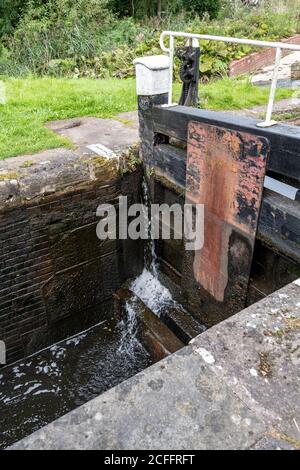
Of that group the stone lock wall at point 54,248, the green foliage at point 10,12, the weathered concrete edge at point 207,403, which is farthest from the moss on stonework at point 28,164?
the green foliage at point 10,12

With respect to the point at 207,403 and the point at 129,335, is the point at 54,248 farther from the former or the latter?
the point at 207,403

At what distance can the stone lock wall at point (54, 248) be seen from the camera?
3889 millimetres

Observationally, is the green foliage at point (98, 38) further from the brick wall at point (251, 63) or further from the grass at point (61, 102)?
the grass at point (61, 102)

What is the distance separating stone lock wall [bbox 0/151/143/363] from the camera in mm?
3889

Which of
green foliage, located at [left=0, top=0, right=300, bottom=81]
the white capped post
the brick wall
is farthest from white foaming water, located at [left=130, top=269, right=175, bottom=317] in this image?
the brick wall

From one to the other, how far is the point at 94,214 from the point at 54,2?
34.9ft

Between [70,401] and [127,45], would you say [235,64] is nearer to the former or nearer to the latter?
[127,45]

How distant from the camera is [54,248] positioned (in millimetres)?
4254

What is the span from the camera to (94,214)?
439 centimetres

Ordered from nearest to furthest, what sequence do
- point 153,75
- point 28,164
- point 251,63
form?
point 28,164
point 153,75
point 251,63

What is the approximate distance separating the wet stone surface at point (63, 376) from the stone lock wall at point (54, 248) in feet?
0.57

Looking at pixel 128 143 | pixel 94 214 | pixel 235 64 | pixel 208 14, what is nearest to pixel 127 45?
pixel 235 64

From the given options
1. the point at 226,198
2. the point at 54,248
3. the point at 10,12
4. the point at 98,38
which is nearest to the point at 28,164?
the point at 54,248

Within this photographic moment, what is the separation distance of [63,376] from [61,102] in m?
4.14
